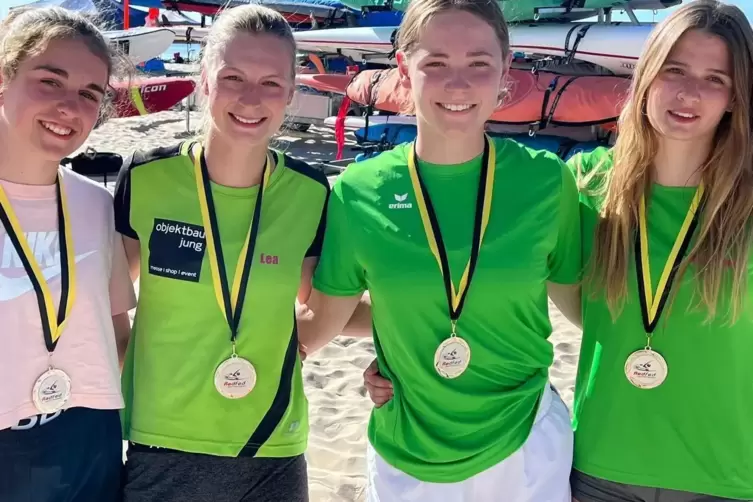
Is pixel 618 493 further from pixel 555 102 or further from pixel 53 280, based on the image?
pixel 555 102

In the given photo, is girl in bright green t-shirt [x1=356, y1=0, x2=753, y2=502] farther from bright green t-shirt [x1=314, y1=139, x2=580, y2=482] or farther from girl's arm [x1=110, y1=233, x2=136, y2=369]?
girl's arm [x1=110, y1=233, x2=136, y2=369]

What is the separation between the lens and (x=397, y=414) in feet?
6.08

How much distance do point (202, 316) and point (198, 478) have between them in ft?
1.49

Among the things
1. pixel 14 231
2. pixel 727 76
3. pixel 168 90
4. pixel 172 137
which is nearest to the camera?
pixel 14 231

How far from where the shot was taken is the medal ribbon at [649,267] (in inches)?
72.4

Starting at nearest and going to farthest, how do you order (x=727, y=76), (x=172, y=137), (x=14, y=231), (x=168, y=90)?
(x=14, y=231) → (x=727, y=76) → (x=168, y=90) → (x=172, y=137)

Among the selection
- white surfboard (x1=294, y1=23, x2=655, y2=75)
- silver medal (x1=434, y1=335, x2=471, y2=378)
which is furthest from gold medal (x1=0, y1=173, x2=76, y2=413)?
white surfboard (x1=294, y1=23, x2=655, y2=75)

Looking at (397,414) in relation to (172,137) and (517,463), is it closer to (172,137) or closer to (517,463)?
(517,463)

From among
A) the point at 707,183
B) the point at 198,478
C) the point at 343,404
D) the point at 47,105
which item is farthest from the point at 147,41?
the point at 707,183

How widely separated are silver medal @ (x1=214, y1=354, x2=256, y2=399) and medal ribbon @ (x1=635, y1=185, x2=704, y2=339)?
3.62 ft

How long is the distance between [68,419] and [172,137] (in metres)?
13.7

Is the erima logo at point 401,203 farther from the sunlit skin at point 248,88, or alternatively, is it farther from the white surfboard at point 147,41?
the white surfboard at point 147,41

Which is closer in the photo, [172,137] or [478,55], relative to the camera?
[478,55]

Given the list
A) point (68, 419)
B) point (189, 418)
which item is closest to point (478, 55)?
point (189, 418)
